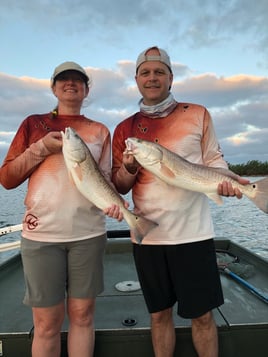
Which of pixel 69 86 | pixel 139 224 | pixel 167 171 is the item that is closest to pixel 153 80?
pixel 69 86

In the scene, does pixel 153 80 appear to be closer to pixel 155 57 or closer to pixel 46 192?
pixel 155 57

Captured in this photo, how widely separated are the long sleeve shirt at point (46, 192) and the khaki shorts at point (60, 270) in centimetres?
8

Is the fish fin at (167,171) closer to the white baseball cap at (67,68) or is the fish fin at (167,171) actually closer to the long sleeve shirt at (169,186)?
the long sleeve shirt at (169,186)

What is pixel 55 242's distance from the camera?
10.2 feet

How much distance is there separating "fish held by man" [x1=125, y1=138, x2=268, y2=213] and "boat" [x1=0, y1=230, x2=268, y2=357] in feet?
4.57

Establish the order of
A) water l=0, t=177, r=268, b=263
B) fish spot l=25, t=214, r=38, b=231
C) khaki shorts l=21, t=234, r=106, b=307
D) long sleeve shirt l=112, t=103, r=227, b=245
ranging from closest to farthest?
khaki shorts l=21, t=234, r=106, b=307 < fish spot l=25, t=214, r=38, b=231 < long sleeve shirt l=112, t=103, r=227, b=245 < water l=0, t=177, r=268, b=263

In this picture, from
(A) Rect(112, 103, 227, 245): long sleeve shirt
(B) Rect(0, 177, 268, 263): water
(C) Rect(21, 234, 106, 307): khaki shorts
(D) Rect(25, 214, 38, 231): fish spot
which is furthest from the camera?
(B) Rect(0, 177, 268, 263): water

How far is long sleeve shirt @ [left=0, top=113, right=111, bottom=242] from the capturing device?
3119 millimetres

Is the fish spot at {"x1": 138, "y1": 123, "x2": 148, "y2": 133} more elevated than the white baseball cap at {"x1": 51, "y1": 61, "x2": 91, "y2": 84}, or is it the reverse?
the white baseball cap at {"x1": 51, "y1": 61, "x2": 91, "y2": 84}

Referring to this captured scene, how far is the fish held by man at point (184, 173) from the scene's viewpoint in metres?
3.14

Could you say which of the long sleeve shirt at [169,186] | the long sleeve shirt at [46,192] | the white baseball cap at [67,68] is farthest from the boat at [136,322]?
the white baseball cap at [67,68]

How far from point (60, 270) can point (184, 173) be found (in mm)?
1431

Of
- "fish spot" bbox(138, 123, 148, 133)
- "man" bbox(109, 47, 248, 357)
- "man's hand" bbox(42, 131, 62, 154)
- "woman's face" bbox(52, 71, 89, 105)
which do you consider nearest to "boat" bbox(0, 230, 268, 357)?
"man" bbox(109, 47, 248, 357)

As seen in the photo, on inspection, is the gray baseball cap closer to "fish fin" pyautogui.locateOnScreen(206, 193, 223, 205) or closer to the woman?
the woman
